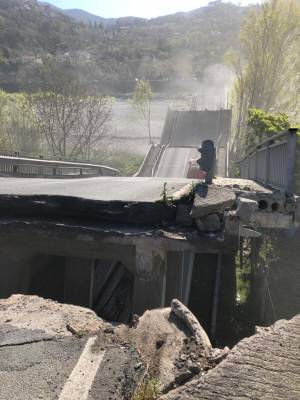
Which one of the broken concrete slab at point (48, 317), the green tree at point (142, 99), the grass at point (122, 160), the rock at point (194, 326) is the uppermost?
the green tree at point (142, 99)

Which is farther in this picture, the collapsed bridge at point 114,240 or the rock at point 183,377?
the collapsed bridge at point 114,240

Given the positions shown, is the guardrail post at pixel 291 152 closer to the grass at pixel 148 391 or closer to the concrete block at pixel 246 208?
the concrete block at pixel 246 208

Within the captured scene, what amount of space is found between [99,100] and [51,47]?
403ft

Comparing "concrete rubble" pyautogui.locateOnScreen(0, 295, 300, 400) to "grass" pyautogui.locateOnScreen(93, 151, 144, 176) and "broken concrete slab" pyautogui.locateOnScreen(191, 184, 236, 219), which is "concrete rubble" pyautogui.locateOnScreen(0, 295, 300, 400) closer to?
"broken concrete slab" pyautogui.locateOnScreen(191, 184, 236, 219)

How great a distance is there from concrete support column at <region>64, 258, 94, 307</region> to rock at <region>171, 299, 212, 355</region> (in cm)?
257

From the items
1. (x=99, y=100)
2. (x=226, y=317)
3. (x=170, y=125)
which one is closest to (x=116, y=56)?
(x=170, y=125)

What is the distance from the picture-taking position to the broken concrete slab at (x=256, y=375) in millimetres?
2225

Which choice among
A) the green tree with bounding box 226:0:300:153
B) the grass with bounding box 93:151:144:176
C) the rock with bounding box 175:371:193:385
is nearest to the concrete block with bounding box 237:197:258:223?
the rock with bounding box 175:371:193:385

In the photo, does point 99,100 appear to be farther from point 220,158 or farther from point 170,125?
point 170,125

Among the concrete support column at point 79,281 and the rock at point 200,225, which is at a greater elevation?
the rock at point 200,225

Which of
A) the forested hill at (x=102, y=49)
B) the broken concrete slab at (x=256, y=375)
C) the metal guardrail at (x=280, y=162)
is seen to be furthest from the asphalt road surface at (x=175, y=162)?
the forested hill at (x=102, y=49)

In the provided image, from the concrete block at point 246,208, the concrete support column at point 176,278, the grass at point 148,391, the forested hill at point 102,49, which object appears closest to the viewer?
the grass at point 148,391

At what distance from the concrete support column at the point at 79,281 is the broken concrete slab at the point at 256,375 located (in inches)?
148

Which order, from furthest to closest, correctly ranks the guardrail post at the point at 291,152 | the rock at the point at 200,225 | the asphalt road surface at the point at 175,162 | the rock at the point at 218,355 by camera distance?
the asphalt road surface at the point at 175,162
the guardrail post at the point at 291,152
the rock at the point at 200,225
the rock at the point at 218,355
